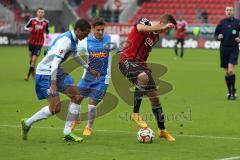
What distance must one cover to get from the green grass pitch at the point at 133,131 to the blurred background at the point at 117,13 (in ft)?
88.9

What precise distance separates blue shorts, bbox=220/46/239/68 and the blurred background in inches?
1165

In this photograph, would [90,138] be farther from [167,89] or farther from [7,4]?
[7,4]

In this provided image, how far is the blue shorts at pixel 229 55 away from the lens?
1997cm

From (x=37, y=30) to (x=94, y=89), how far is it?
13.7 m

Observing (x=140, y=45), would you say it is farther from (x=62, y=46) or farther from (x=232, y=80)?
(x=232, y=80)

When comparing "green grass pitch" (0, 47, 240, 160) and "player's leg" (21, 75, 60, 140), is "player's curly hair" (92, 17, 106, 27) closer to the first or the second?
"player's leg" (21, 75, 60, 140)

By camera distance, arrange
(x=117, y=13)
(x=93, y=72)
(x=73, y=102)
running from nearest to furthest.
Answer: (x=73, y=102), (x=93, y=72), (x=117, y=13)

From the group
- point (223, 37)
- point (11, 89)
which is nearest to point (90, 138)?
point (223, 37)

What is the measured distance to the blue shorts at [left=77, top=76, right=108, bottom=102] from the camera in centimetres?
1358

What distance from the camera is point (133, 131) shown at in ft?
44.9

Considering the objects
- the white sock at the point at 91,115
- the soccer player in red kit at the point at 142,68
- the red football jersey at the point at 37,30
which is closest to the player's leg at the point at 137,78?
the soccer player in red kit at the point at 142,68

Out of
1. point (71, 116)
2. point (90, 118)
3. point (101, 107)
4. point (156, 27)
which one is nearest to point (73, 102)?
point (71, 116)

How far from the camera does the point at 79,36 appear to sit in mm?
12055

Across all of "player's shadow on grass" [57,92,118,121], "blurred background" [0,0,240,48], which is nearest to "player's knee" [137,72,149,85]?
"player's shadow on grass" [57,92,118,121]
